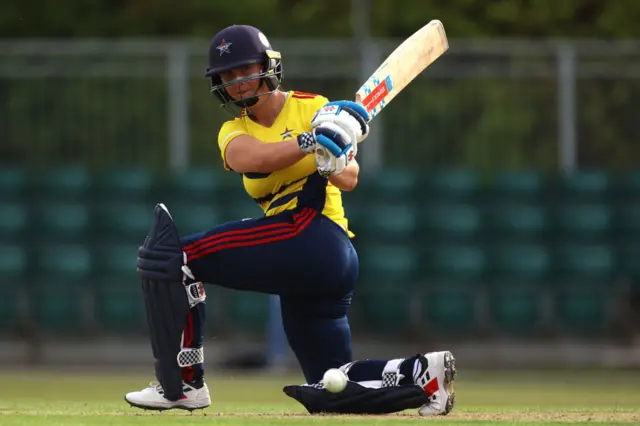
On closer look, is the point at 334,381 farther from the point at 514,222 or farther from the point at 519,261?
the point at 514,222

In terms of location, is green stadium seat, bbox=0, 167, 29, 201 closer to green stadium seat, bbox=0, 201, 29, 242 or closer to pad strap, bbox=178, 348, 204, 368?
green stadium seat, bbox=0, 201, 29, 242

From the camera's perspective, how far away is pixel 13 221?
47.8 feet

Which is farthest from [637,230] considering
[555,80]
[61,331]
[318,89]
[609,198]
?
[61,331]

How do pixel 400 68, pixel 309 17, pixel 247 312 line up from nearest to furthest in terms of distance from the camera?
pixel 400 68
pixel 247 312
pixel 309 17

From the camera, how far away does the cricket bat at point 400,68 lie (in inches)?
263

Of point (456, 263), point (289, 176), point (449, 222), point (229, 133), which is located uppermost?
point (449, 222)

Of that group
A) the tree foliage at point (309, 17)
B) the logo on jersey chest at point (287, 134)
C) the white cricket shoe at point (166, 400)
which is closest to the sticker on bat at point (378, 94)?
the logo on jersey chest at point (287, 134)

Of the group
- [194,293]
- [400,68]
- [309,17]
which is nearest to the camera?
[194,293]

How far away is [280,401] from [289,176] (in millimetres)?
3395

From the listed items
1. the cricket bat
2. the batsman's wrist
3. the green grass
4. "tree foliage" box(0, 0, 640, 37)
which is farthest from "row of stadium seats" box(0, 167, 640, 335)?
the batsman's wrist

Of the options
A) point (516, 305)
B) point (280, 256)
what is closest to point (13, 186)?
point (516, 305)

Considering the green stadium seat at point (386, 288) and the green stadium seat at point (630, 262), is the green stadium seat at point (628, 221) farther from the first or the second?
the green stadium seat at point (386, 288)

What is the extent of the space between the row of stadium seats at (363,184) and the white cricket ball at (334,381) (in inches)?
339

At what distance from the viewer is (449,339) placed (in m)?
14.3
